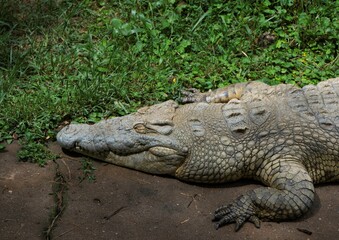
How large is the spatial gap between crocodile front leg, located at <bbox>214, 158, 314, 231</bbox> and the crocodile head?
632 mm

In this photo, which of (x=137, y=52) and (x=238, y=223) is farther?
→ (x=137, y=52)

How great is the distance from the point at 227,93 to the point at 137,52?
117 centimetres

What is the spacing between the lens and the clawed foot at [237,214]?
15.8ft

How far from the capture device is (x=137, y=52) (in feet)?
21.4

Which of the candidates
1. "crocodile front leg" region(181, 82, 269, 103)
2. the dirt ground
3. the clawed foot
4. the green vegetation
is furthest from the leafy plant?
"crocodile front leg" region(181, 82, 269, 103)

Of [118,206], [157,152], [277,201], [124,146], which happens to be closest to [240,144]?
[277,201]

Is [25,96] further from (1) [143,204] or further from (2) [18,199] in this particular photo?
(1) [143,204]

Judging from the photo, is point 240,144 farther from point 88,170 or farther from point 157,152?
point 88,170

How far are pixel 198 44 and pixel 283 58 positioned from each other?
37.0 inches

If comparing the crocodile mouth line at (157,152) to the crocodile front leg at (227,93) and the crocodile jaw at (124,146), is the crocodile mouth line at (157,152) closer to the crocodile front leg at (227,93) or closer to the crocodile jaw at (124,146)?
the crocodile jaw at (124,146)

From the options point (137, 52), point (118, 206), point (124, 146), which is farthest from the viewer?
point (137, 52)

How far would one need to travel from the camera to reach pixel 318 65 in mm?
6562

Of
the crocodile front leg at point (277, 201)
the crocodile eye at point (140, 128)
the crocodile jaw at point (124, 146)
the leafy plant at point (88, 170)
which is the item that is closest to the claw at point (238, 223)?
the crocodile front leg at point (277, 201)

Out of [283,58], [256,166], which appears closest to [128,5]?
[283,58]
